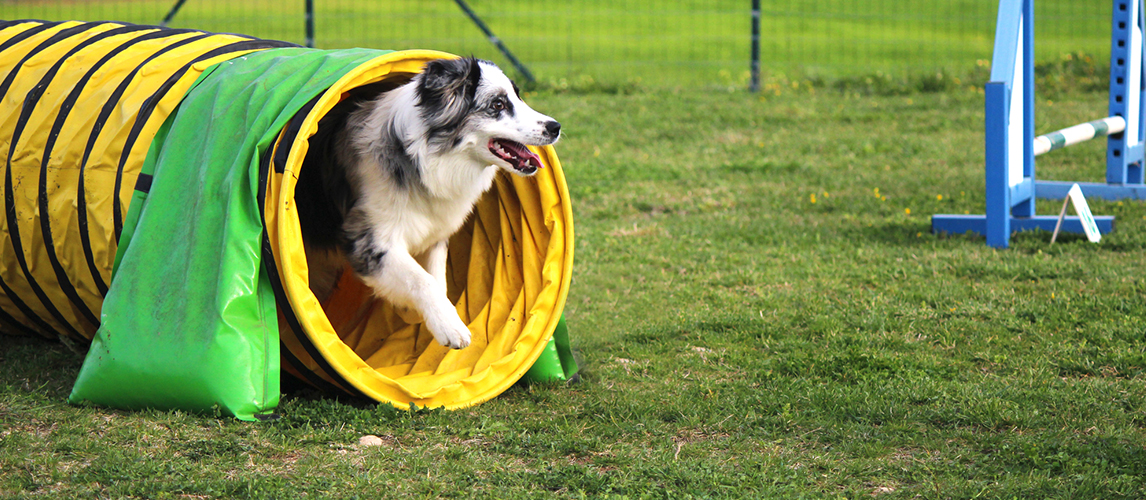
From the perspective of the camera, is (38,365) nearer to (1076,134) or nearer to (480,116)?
(480,116)

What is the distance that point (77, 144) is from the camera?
3.95 m

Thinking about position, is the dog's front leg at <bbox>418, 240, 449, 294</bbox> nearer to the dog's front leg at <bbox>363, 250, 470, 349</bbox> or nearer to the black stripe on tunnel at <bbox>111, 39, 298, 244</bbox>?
the dog's front leg at <bbox>363, 250, 470, 349</bbox>

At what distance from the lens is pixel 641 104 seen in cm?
1072

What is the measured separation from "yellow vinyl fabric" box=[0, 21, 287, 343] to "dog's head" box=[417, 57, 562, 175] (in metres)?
0.98

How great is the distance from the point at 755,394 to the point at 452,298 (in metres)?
1.67

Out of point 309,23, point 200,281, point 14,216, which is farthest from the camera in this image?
point 309,23

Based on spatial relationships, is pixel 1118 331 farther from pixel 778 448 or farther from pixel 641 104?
pixel 641 104

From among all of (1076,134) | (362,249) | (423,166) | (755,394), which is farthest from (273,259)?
(1076,134)

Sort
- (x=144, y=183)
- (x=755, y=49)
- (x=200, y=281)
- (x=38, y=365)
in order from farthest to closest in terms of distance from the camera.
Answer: (x=755, y=49), (x=38, y=365), (x=144, y=183), (x=200, y=281)

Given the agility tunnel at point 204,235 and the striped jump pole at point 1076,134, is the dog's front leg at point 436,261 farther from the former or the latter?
the striped jump pole at point 1076,134

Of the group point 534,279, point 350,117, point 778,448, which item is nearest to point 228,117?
point 350,117

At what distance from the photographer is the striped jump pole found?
21.0 ft

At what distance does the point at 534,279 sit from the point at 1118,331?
2.55 meters

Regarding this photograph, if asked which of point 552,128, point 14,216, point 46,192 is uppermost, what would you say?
point 552,128
